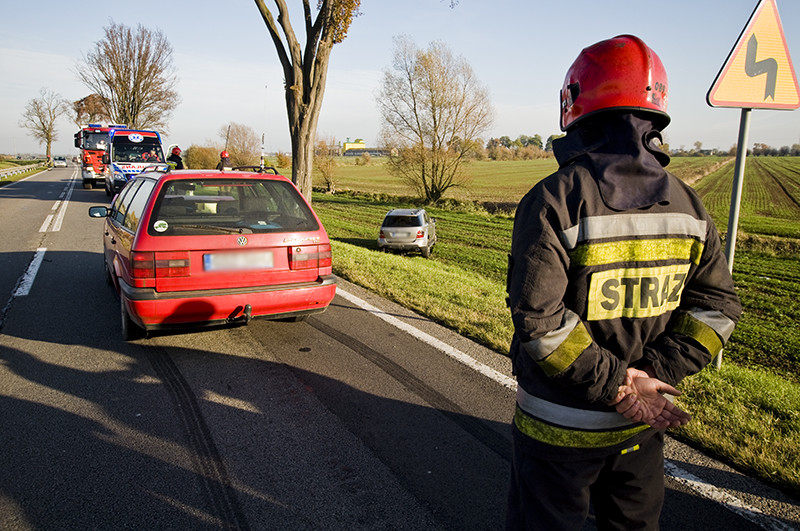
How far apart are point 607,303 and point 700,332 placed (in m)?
0.37

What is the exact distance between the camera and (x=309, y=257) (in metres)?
5.02

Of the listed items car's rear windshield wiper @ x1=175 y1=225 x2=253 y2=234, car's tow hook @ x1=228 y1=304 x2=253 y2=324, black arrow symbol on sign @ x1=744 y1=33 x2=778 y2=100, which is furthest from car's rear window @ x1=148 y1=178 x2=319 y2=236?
black arrow symbol on sign @ x1=744 y1=33 x2=778 y2=100

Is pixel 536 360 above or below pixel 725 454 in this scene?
above

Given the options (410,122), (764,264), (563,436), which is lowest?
(764,264)

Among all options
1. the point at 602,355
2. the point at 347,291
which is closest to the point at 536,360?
the point at 602,355

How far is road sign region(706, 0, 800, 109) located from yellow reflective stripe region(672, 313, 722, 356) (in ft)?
9.75

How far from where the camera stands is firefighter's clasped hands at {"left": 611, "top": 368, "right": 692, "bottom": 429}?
5.16 feet

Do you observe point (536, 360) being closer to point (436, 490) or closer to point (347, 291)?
point (436, 490)

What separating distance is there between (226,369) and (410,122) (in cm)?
3211

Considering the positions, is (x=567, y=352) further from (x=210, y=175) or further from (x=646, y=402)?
(x=210, y=175)

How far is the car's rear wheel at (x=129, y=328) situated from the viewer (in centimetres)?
484

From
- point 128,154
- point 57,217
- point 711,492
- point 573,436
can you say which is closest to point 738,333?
point 711,492

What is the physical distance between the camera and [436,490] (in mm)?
2742

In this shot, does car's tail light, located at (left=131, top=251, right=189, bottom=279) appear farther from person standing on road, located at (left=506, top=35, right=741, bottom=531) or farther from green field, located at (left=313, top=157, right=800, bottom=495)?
person standing on road, located at (left=506, top=35, right=741, bottom=531)
